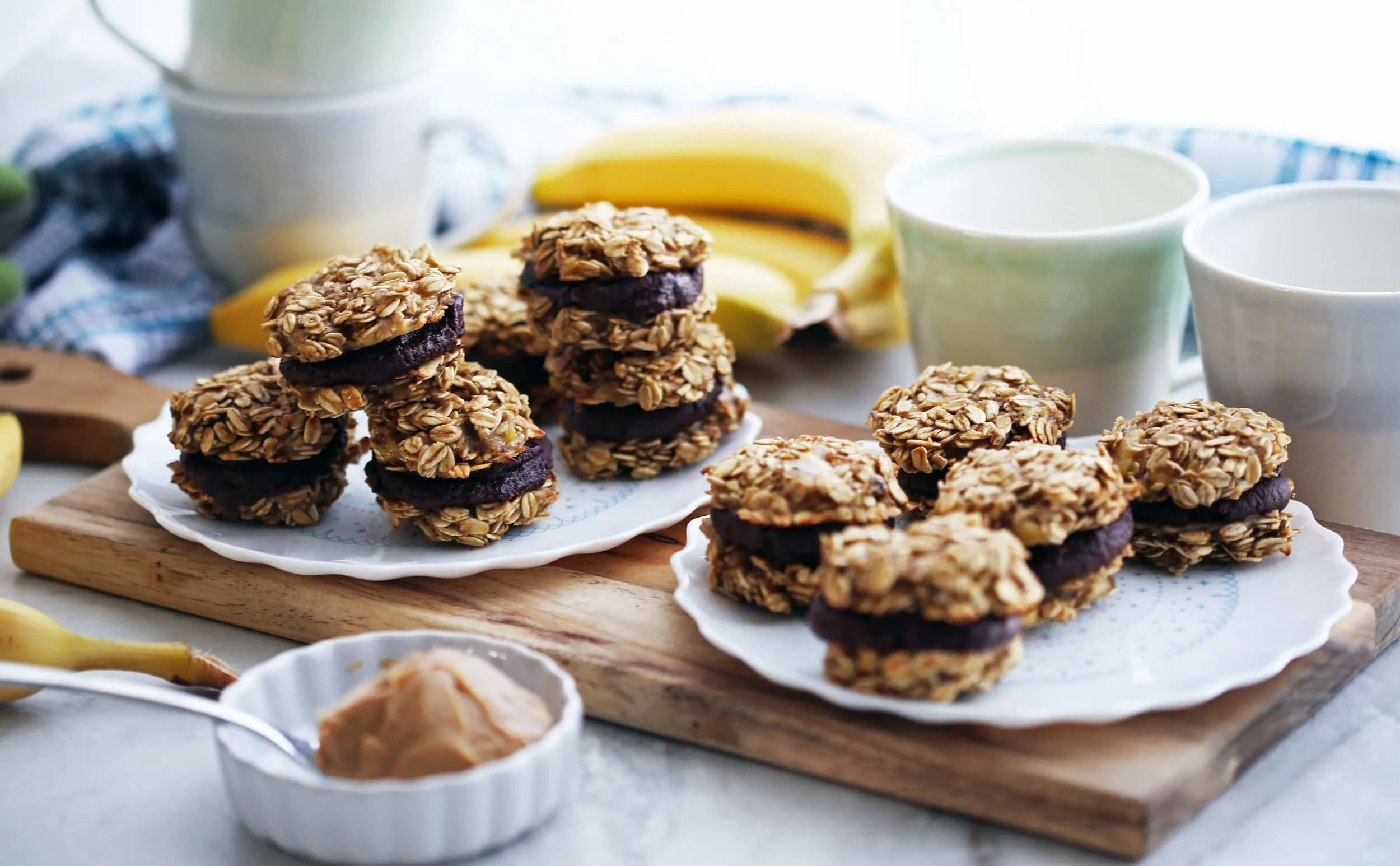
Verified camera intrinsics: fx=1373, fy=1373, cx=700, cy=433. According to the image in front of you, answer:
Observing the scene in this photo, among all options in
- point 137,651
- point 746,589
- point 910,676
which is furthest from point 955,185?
point 137,651

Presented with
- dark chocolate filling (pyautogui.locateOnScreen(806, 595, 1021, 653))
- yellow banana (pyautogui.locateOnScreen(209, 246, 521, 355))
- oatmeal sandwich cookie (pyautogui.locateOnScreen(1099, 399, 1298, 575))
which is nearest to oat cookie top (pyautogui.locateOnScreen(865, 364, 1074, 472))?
oatmeal sandwich cookie (pyautogui.locateOnScreen(1099, 399, 1298, 575))

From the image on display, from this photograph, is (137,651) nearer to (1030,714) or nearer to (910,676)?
(910,676)

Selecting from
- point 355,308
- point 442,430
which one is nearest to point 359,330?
point 355,308

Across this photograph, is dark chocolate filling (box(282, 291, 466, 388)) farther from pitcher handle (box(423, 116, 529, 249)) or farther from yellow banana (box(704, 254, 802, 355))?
pitcher handle (box(423, 116, 529, 249))

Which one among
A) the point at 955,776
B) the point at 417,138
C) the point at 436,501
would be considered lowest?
the point at 955,776

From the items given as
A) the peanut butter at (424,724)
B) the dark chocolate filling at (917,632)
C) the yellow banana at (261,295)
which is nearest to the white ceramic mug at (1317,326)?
the dark chocolate filling at (917,632)

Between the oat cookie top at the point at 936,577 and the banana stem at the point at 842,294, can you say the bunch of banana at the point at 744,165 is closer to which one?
the banana stem at the point at 842,294

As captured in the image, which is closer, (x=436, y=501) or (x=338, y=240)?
(x=436, y=501)
